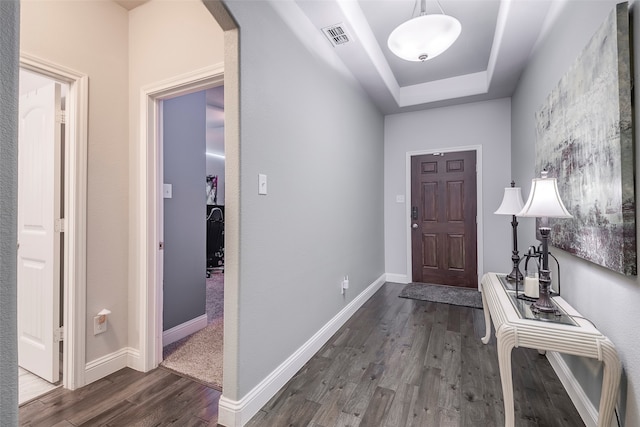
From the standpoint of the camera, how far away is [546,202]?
1483mm

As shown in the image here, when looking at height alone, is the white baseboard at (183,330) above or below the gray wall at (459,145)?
below

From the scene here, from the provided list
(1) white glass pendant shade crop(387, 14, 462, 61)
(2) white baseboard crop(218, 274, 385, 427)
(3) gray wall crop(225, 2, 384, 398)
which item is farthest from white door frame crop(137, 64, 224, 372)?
(1) white glass pendant shade crop(387, 14, 462, 61)

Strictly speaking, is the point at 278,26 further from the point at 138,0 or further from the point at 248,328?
the point at 248,328

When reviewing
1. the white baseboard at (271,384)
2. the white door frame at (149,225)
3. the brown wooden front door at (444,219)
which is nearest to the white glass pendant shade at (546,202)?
the white baseboard at (271,384)

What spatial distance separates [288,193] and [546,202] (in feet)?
4.83

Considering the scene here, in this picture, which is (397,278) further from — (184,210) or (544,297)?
(184,210)

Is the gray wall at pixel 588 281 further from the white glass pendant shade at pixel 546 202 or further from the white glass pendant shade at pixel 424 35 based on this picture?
the white glass pendant shade at pixel 424 35

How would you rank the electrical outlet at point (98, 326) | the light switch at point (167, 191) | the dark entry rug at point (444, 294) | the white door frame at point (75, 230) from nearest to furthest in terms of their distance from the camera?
the white door frame at point (75, 230) → the electrical outlet at point (98, 326) → the light switch at point (167, 191) → the dark entry rug at point (444, 294)

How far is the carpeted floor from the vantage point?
2047 mm

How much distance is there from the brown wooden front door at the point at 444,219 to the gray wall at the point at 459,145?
0.45 ft

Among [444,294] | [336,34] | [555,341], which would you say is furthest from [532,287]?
[336,34]

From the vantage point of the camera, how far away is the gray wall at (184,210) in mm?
2510

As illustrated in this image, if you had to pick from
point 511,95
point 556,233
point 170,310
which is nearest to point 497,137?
point 511,95

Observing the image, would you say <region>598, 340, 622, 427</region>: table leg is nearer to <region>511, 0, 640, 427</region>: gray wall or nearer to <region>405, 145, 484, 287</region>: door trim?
<region>511, 0, 640, 427</region>: gray wall
